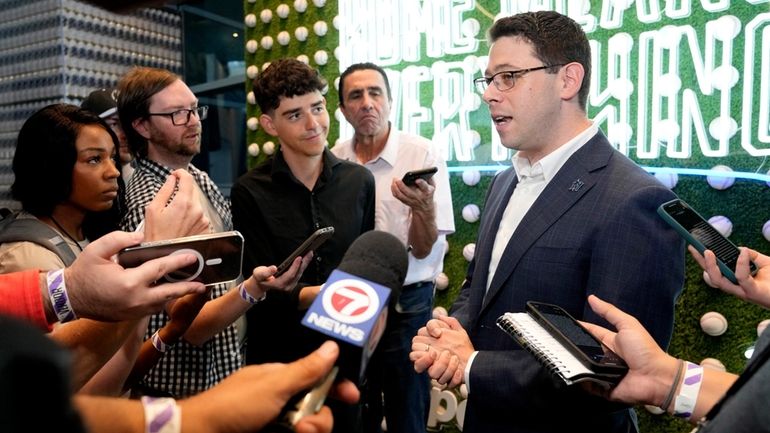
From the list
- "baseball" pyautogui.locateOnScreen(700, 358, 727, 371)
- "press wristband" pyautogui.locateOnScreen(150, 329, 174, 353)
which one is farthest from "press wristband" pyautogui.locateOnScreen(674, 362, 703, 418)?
"baseball" pyautogui.locateOnScreen(700, 358, 727, 371)

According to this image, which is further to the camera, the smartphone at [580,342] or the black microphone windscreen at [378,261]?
the smartphone at [580,342]

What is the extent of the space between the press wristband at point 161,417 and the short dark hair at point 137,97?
72.2 inches

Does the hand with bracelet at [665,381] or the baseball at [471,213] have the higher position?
the baseball at [471,213]

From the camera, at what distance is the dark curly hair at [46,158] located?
6.66 feet

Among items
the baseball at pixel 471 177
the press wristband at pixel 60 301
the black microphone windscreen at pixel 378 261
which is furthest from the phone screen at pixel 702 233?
the baseball at pixel 471 177

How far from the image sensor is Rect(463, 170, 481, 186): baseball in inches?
132

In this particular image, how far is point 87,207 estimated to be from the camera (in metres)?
2.14

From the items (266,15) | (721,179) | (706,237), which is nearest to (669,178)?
(721,179)

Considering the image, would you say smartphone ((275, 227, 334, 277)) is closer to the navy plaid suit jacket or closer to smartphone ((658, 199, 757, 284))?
the navy plaid suit jacket

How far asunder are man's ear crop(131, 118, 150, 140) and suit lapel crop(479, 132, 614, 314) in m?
1.53

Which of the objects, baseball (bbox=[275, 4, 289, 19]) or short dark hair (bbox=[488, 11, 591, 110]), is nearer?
short dark hair (bbox=[488, 11, 591, 110])

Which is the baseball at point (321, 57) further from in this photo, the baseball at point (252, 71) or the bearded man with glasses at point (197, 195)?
the bearded man with glasses at point (197, 195)

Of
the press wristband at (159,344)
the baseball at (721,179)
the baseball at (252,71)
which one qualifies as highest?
the baseball at (252,71)

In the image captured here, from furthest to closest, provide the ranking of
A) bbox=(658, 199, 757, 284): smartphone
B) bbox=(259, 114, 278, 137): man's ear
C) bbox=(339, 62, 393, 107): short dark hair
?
1. bbox=(339, 62, 393, 107): short dark hair
2. bbox=(259, 114, 278, 137): man's ear
3. bbox=(658, 199, 757, 284): smartphone
